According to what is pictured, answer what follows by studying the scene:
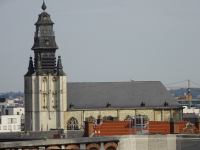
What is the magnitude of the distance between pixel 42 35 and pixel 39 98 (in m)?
10.2

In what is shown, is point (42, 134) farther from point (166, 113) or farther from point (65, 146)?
point (65, 146)

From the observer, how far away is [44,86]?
364ft

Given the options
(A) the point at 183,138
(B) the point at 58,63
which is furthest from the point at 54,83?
(A) the point at 183,138

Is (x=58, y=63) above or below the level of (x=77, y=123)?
above

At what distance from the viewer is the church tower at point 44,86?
111 metres

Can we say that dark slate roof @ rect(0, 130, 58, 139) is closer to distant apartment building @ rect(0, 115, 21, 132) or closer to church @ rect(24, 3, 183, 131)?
church @ rect(24, 3, 183, 131)

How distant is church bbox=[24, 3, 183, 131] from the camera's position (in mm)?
110938

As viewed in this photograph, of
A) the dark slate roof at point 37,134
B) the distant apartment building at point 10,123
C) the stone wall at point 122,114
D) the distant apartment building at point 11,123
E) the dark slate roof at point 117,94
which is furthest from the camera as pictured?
the distant apartment building at point 10,123

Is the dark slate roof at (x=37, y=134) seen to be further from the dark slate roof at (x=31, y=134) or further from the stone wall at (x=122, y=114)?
the stone wall at (x=122, y=114)

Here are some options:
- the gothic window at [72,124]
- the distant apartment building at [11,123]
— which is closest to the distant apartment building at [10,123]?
the distant apartment building at [11,123]

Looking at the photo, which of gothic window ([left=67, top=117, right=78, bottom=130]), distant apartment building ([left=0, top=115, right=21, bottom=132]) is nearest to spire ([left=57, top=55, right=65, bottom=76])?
gothic window ([left=67, top=117, right=78, bottom=130])

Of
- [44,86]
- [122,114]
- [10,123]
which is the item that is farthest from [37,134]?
[10,123]

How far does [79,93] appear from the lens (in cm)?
11562

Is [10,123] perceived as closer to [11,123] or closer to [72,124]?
[11,123]
